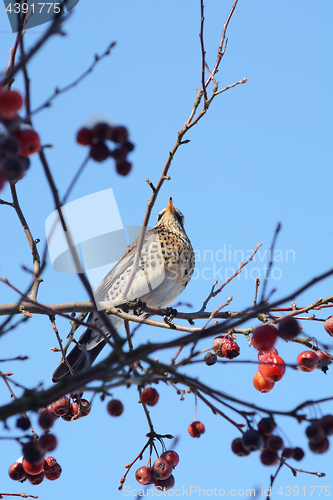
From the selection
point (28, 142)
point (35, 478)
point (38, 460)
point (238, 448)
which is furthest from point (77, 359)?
point (28, 142)

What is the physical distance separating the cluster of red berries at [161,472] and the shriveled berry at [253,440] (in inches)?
32.4

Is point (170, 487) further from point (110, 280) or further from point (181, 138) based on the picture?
point (110, 280)

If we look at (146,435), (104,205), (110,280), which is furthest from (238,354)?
(110,280)

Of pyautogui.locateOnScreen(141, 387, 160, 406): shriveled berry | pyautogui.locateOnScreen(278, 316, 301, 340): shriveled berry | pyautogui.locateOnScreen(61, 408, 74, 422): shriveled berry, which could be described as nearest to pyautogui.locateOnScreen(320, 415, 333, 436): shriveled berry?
pyautogui.locateOnScreen(278, 316, 301, 340): shriveled berry

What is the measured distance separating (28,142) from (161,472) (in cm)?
166

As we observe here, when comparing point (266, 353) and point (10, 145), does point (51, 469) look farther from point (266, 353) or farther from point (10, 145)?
point (10, 145)

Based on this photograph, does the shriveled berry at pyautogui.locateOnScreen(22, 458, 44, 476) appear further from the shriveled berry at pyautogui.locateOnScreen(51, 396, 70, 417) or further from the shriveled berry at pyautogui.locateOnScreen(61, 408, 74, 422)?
the shriveled berry at pyautogui.locateOnScreen(61, 408, 74, 422)

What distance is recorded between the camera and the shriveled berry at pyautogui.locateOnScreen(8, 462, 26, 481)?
195 centimetres

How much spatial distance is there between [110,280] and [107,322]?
3097mm

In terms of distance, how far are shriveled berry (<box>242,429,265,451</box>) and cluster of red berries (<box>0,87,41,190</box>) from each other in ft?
3.30

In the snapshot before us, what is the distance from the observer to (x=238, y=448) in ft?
5.30

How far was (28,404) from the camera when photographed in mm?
1219

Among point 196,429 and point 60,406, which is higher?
point 60,406

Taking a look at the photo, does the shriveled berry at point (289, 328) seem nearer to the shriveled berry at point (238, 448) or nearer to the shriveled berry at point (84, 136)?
the shriveled berry at point (238, 448)
